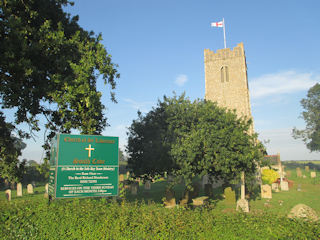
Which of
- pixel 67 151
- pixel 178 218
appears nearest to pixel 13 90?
pixel 67 151

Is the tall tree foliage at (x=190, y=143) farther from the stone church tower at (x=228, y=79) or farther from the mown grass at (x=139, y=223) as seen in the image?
the stone church tower at (x=228, y=79)

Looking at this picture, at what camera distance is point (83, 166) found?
888 centimetres

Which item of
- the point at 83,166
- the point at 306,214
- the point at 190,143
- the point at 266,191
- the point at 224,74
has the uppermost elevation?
the point at 224,74

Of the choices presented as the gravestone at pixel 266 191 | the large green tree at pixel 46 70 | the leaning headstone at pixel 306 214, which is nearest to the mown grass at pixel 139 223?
the leaning headstone at pixel 306 214

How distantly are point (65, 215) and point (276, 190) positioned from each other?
3079cm

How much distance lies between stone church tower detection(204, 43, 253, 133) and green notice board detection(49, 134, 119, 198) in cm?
3281

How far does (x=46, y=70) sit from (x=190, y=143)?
11659 millimetres

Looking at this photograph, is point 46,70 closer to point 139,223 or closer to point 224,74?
point 139,223

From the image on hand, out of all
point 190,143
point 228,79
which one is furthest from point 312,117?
point 190,143

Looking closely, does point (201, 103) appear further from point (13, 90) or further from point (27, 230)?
point (27, 230)

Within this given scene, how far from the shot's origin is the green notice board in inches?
337

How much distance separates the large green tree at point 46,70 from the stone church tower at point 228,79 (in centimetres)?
3070

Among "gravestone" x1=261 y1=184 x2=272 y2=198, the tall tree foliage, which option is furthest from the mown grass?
"gravestone" x1=261 y1=184 x2=272 y2=198

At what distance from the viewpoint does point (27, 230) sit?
773 centimetres
